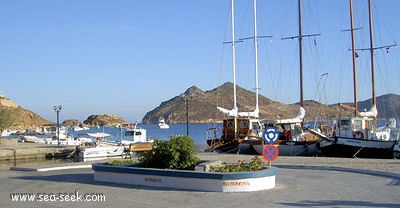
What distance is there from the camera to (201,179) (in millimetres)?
14211

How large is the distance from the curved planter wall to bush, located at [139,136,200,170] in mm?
787

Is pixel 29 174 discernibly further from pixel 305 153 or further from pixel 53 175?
pixel 305 153

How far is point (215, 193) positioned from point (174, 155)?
8.16ft

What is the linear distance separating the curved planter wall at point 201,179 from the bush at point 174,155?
0.79 meters

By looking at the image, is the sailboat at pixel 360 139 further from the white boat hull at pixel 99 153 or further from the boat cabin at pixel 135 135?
the boat cabin at pixel 135 135

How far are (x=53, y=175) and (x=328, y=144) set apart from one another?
873 inches

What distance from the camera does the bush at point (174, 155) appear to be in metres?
15.7

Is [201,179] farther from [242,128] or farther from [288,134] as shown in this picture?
[242,128]

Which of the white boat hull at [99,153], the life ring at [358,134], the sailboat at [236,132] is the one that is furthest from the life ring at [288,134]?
the white boat hull at [99,153]

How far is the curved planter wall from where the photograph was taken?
45.5 feet

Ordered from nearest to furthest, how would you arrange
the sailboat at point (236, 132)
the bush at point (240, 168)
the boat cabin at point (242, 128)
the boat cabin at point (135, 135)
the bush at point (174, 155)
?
1. the bush at point (240, 168)
2. the bush at point (174, 155)
3. the sailboat at point (236, 132)
4. the boat cabin at point (242, 128)
5. the boat cabin at point (135, 135)

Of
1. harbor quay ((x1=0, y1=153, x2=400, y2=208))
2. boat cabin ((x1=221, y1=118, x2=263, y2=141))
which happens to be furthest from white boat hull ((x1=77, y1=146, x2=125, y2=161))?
harbor quay ((x1=0, y1=153, x2=400, y2=208))

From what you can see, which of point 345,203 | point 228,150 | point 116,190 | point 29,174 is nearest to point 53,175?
point 29,174

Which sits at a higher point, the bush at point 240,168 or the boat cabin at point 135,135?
the boat cabin at point 135,135
